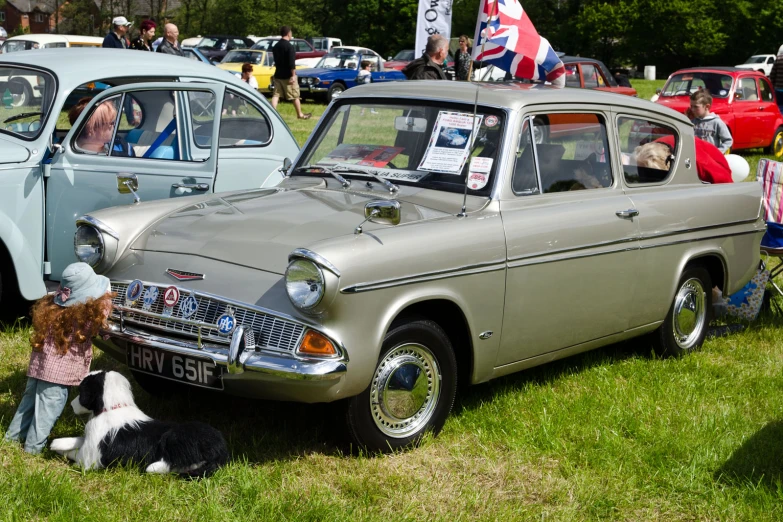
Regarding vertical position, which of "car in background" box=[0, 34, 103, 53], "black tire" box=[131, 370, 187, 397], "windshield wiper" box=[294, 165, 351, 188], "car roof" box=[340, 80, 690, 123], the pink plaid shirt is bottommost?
"black tire" box=[131, 370, 187, 397]

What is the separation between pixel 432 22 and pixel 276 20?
5557cm

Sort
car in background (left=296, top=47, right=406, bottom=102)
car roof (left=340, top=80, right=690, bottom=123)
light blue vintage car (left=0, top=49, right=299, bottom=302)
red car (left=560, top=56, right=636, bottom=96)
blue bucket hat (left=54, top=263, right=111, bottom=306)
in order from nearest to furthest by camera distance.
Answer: blue bucket hat (left=54, top=263, right=111, bottom=306), car roof (left=340, top=80, right=690, bottom=123), light blue vintage car (left=0, top=49, right=299, bottom=302), red car (left=560, top=56, right=636, bottom=96), car in background (left=296, top=47, right=406, bottom=102)

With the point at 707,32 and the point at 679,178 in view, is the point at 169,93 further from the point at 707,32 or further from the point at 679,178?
the point at 707,32

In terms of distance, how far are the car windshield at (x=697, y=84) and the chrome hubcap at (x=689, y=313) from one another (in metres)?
12.1

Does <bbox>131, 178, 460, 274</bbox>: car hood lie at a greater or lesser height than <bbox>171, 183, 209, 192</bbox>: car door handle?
greater

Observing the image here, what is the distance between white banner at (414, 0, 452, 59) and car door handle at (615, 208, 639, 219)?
8.28 metres

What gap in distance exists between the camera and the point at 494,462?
4516mm

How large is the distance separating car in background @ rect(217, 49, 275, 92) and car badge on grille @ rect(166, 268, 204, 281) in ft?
74.0

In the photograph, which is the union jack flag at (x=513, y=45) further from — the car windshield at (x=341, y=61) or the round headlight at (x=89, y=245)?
the car windshield at (x=341, y=61)

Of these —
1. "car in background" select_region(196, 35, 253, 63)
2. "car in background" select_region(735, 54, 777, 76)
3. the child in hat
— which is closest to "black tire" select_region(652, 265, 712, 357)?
the child in hat

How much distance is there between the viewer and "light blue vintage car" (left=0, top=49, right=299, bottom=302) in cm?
603

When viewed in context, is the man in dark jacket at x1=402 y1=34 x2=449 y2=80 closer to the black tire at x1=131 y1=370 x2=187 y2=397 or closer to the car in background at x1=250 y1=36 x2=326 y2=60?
the black tire at x1=131 y1=370 x2=187 y2=397

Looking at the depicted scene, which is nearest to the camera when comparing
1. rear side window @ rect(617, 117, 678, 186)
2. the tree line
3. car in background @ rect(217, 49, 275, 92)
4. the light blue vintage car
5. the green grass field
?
the green grass field

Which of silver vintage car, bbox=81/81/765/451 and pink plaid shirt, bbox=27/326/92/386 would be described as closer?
silver vintage car, bbox=81/81/765/451
